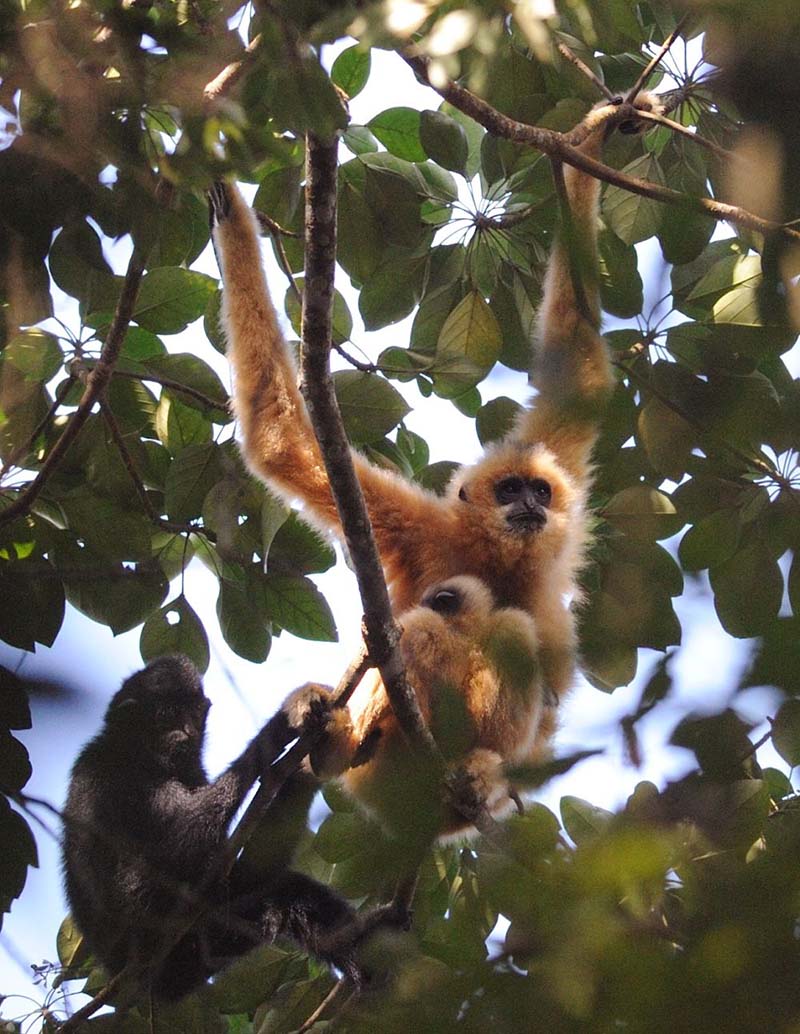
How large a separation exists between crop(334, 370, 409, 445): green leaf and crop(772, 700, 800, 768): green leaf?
3347 mm

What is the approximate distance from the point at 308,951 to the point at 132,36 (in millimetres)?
3671

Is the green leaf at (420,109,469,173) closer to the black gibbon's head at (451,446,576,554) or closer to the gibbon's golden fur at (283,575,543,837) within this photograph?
the black gibbon's head at (451,446,576,554)

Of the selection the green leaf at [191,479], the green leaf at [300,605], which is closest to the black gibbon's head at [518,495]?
the green leaf at [300,605]

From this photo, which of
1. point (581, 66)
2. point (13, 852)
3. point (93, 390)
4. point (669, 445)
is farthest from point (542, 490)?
point (669, 445)

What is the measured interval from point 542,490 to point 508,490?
18 centimetres

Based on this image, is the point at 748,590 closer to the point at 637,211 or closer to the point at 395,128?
the point at 637,211

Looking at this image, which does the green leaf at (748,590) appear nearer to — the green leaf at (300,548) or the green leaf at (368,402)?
the green leaf at (368,402)

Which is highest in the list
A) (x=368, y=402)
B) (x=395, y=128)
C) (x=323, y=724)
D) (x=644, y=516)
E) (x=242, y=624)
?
(x=395, y=128)

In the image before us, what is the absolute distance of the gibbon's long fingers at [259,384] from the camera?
458 centimetres

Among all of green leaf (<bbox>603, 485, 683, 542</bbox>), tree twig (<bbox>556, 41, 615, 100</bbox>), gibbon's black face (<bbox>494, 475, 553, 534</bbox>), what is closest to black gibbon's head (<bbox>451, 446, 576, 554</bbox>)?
gibbon's black face (<bbox>494, 475, 553, 534</bbox>)

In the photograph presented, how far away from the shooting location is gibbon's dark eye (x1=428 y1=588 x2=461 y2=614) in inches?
184

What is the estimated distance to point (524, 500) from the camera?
5203mm

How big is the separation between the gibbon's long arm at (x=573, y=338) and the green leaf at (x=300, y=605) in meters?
1.35

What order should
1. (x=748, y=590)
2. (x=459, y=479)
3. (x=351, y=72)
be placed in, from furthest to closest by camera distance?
(x=459, y=479) → (x=351, y=72) → (x=748, y=590)
